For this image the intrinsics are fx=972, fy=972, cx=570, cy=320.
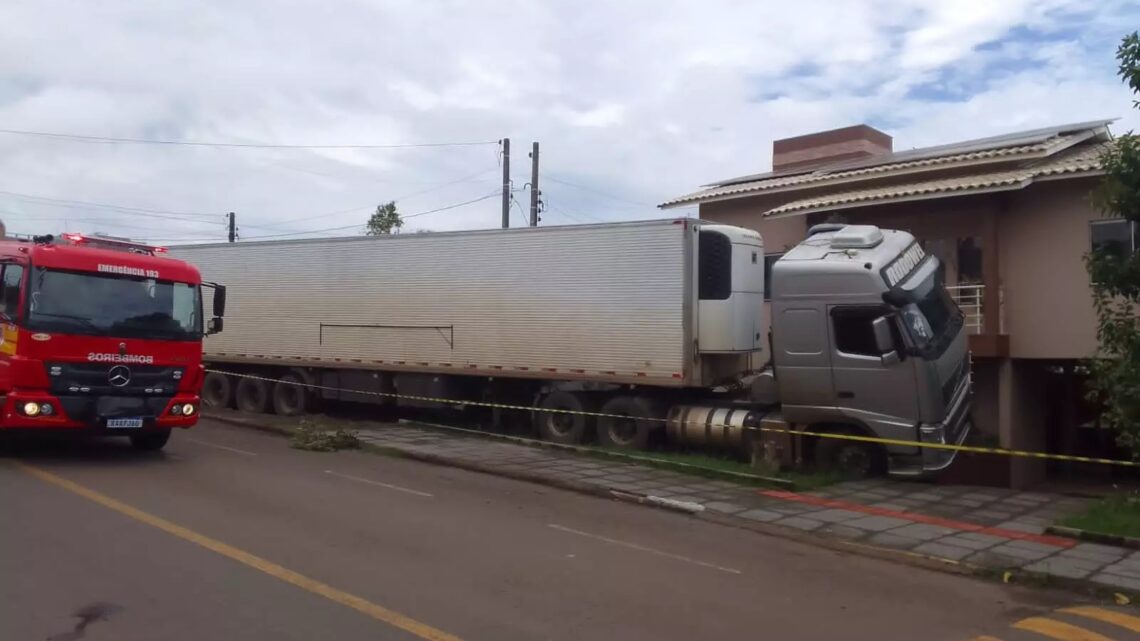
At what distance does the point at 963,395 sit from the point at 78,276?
488 inches

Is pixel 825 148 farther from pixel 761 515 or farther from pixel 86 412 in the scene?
pixel 86 412

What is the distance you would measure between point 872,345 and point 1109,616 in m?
6.40

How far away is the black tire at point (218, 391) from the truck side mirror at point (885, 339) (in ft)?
46.5

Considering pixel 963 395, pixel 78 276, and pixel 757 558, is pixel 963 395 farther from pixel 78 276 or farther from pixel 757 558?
pixel 78 276

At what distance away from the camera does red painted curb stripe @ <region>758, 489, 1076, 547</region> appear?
10219 millimetres

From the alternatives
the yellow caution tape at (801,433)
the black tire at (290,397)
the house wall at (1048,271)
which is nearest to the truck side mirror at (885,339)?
the yellow caution tape at (801,433)

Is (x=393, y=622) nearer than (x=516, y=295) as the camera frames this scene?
Yes

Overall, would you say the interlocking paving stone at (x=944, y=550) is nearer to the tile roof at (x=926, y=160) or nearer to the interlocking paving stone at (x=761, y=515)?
the interlocking paving stone at (x=761, y=515)

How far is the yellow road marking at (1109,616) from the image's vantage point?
285 inches

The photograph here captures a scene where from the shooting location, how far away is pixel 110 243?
13305mm

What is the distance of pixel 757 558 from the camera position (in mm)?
9070

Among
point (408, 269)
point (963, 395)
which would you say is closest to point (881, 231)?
point (963, 395)

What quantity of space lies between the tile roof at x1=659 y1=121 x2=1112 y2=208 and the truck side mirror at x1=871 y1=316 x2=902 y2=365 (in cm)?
475

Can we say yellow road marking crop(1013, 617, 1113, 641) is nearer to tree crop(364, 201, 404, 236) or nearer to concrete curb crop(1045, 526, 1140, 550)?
concrete curb crop(1045, 526, 1140, 550)
